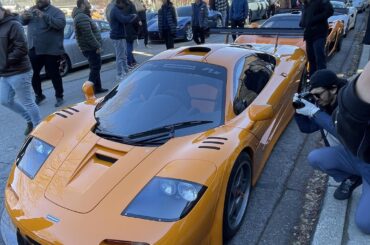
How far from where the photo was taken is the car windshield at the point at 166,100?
2857 mm

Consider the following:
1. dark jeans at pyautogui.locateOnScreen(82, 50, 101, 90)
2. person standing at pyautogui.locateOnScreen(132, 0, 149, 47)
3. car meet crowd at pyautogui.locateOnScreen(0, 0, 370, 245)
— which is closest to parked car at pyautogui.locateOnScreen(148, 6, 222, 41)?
person standing at pyautogui.locateOnScreen(132, 0, 149, 47)

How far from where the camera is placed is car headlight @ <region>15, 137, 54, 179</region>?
256 cm

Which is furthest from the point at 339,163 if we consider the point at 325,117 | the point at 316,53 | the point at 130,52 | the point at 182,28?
the point at 182,28

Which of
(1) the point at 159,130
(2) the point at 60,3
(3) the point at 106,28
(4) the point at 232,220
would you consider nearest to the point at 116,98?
(1) the point at 159,130

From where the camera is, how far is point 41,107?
6.12 m

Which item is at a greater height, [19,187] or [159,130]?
[159,130]

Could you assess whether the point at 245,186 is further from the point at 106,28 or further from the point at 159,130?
the point at 106,28

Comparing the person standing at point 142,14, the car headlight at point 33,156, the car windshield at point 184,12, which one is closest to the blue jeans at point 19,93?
the car headlight at point 33,156

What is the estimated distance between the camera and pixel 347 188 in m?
3.01

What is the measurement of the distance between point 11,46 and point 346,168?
3789 mm

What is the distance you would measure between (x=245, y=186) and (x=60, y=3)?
35.5 metres

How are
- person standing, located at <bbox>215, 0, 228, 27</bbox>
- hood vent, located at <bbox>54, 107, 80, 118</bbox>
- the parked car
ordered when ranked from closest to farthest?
hood vent, located at <bbox>54, 107, 80, 118</bbox> < person standing, located at <bbox>215, 0, 228, 27</bbox> < the parked car

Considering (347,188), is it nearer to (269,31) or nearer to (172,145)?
(172,145)

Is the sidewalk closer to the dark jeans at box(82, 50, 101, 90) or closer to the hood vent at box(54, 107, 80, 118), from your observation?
the hood vent at box(54, 107, 80, 118)
